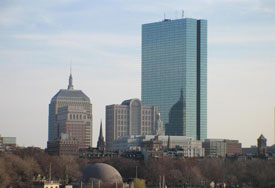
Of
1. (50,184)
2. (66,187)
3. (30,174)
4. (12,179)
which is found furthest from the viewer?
(30,174)

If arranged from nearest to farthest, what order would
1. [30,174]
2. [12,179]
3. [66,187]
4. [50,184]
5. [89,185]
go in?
[50,184]
[66,187]
[89,185]
[12,179]
[30,174]

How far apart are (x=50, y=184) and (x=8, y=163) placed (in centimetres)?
6231

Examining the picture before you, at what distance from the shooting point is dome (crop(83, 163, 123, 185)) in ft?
577

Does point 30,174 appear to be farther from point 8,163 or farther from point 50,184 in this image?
point 50,184

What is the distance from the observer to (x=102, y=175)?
177875 mm

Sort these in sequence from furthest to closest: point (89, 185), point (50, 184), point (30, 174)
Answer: point (30, 174) < point (89, 185) < point (50, 184)

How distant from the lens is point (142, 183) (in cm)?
18400

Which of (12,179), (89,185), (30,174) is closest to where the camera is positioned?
(89,185)

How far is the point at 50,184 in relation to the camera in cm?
13900

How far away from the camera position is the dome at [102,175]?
176 meters

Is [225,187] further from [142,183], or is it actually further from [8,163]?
[8,163]

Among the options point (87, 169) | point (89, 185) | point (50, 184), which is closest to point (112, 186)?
point (89, 185)

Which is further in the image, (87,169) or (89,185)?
(87,169)

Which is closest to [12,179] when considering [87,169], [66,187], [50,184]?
[87,169]
